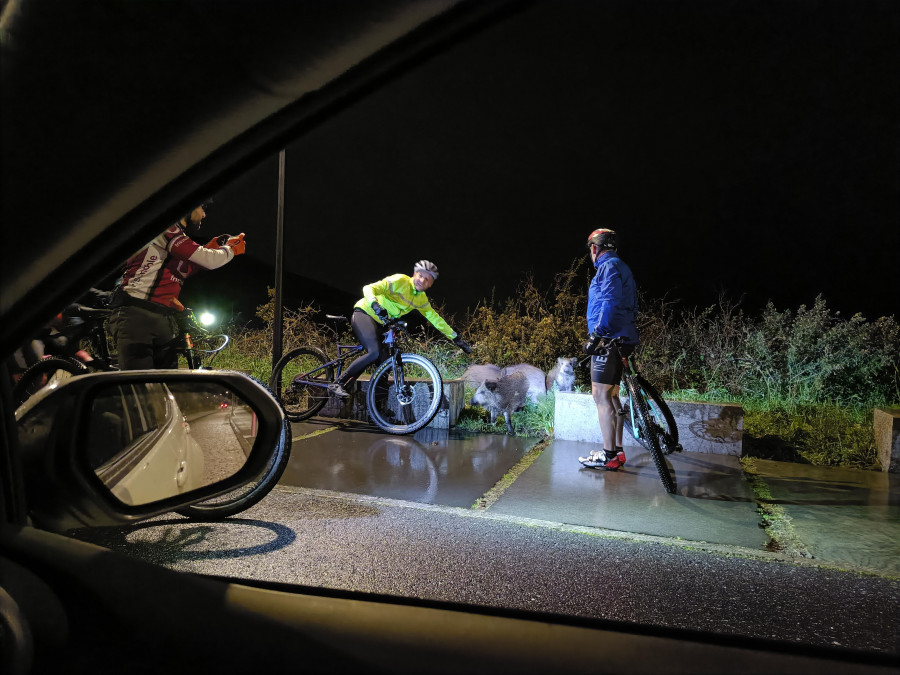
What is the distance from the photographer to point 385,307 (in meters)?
7.20

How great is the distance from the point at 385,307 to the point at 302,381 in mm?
1621

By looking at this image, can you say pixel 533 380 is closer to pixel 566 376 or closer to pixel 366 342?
pixel 566 376

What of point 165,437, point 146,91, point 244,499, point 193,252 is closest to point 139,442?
point 165,437

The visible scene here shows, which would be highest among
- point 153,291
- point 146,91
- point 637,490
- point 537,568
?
point 153,291

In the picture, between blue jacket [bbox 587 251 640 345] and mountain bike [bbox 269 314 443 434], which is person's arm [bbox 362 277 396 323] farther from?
blue jacket [bbox 587 251 640 345]

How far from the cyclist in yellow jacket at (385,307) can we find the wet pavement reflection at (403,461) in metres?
0.97

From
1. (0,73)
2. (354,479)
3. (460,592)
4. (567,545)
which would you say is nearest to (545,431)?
(354,479)

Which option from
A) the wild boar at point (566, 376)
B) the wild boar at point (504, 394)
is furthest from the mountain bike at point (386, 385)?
the wild boar at point (566, 376)

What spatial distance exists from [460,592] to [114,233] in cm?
239

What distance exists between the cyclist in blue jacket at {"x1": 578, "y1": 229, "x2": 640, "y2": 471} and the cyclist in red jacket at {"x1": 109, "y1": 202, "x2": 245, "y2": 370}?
10.9ft

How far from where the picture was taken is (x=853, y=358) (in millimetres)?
8172

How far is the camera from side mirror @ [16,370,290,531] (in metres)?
1.01

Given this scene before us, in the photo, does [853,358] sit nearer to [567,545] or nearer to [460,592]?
[567,545]

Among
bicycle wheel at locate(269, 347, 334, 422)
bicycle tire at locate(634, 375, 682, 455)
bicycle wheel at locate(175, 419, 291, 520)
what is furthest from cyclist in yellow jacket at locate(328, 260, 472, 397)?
bicycle wheel at locate(175, 419, 291, 520)
